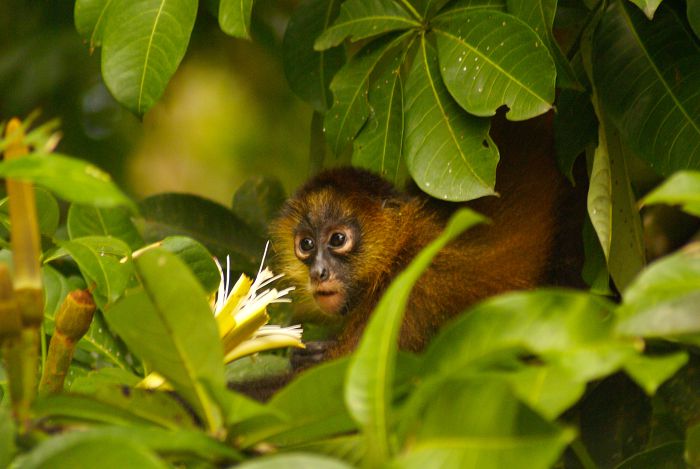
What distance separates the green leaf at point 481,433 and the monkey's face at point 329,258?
2.20m

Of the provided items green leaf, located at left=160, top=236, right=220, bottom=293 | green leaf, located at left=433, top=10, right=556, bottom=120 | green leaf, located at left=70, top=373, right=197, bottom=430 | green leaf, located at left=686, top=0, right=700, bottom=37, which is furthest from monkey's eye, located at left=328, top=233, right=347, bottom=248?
green leaf, located at left=70, top=373, right=197, bottom=430

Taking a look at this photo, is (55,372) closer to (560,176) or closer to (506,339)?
(506,339)

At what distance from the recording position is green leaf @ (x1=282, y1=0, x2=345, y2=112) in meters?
3.25

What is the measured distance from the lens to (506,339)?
4.19 ft


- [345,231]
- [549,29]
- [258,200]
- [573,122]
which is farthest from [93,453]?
[258,200]

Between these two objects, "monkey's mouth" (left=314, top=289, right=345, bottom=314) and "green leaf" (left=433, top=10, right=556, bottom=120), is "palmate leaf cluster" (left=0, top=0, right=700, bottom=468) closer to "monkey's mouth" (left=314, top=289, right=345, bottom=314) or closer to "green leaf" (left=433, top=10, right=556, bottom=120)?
"green leaf" (left=433, top=10, right=556, bottom=120)

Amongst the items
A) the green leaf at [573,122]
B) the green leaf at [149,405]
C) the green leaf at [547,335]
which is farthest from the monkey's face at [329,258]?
the green leaf at [547,335]

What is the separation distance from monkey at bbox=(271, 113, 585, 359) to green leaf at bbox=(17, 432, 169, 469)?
1.86m

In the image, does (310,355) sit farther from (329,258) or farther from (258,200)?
(258,200)

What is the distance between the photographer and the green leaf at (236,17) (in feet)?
8.38

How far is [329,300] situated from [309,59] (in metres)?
0.88

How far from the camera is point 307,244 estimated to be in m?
3.62

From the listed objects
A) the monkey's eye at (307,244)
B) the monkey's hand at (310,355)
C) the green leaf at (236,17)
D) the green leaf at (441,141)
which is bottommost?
the monkey's hand at (310,355)

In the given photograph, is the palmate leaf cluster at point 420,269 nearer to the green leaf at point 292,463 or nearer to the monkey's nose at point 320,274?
the green leaf at point 292,463
